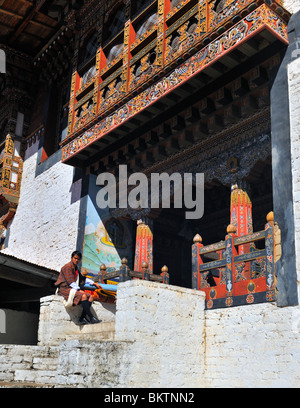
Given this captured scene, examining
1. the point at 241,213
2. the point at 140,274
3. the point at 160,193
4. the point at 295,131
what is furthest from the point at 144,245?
the point at 295,131

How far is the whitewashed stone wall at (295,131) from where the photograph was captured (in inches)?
245

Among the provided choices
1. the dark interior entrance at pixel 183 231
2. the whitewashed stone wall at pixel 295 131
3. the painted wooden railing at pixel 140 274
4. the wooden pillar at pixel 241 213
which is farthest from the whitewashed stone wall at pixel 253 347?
the dark interior entrance at pixel 183 231

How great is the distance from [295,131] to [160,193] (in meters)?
3.77

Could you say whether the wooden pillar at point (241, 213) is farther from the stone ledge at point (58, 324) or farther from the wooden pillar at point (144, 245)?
the wooden pillar at point (144, 245)

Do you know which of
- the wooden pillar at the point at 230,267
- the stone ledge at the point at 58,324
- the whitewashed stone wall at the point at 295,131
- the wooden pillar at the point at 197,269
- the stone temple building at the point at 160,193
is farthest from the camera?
the stone ledge at the point at 58,324

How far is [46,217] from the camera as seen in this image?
1327 cm

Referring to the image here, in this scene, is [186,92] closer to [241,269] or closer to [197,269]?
[197,269]

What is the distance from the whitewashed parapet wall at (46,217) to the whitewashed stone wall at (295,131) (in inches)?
245

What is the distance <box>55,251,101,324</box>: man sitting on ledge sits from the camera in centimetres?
771

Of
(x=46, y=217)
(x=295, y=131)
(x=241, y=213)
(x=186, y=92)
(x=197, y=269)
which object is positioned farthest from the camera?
(x=46, y=217)

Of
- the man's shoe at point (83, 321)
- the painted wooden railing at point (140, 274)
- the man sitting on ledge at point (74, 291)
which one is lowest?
the man's shoe at point (83, 321)

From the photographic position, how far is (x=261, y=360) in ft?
19.2

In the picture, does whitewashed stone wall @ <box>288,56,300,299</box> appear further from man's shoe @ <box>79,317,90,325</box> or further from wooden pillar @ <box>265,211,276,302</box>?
man's shoe @ <box>79,317,90,325</box>
